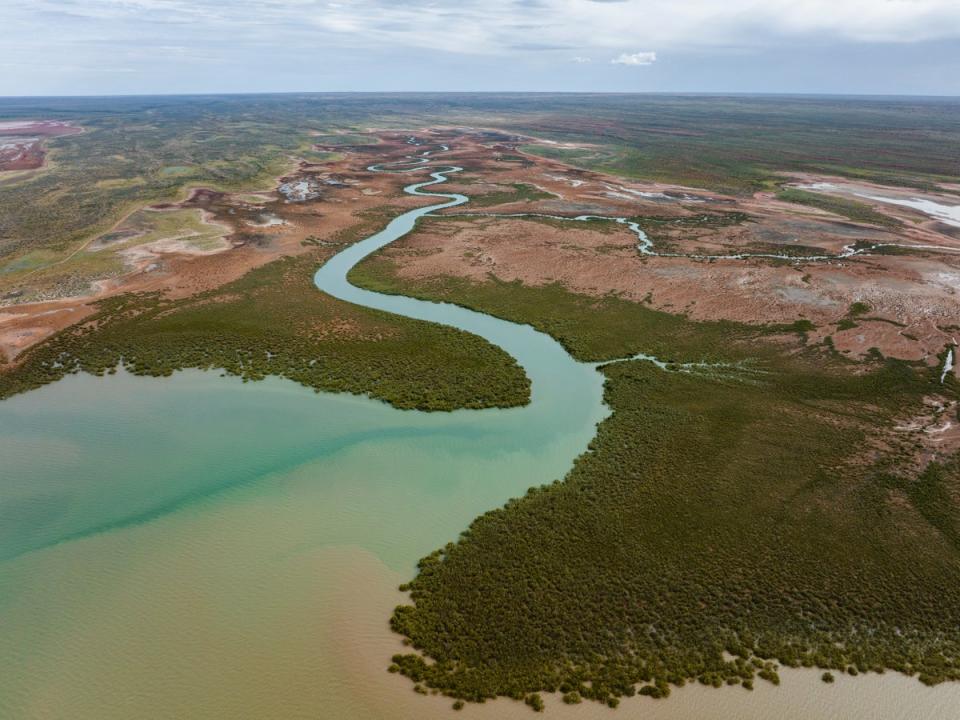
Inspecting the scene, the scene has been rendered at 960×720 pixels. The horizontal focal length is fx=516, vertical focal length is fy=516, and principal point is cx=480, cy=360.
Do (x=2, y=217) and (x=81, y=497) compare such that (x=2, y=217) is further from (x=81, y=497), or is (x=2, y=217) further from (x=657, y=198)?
(x=657, y=198)

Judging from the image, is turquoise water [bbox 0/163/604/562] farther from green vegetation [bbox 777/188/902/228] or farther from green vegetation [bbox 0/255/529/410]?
green vegetation [bbox 777/188/902/228]

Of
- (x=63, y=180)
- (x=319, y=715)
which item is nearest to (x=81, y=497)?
(x=319, y=715)

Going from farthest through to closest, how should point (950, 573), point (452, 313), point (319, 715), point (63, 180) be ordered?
point (63, 180), point (452, 313), point (950, 573), point (319, 715)

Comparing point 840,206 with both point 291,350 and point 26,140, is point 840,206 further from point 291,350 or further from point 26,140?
point 26,140

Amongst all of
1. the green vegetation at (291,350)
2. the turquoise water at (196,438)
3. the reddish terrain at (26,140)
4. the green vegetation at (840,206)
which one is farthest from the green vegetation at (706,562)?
the reddish terrain at (26,140)

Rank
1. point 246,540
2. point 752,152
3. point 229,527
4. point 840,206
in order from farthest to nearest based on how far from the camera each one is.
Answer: point 752,152, point 840,206, point 229,527, point 246,540

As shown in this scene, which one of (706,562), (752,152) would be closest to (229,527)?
(706,562)

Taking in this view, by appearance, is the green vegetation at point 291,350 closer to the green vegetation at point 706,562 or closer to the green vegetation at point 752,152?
the green vegetation at point 706,562
